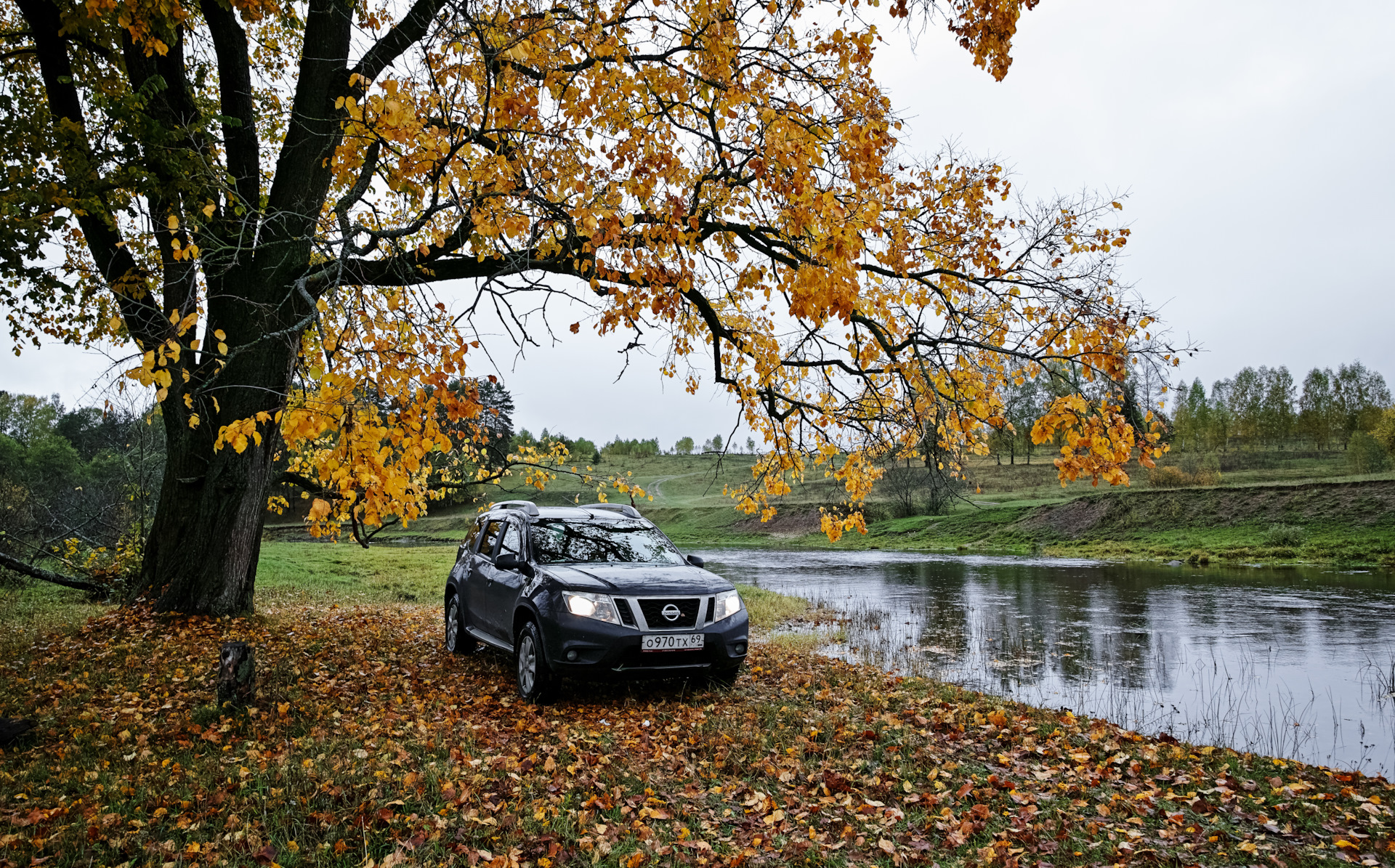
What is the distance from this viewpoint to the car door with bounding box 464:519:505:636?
8539 mm

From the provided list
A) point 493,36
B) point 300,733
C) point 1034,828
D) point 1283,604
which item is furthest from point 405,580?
point 1283,604

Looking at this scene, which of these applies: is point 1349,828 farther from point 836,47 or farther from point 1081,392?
point 836,47

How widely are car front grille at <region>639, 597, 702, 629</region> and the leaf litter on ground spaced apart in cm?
76

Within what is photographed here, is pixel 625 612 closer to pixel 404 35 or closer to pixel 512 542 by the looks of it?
pixel 512 542

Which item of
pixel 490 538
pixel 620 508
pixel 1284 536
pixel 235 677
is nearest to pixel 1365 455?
pixel 1284 536

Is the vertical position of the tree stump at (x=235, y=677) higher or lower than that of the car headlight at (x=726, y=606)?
lower

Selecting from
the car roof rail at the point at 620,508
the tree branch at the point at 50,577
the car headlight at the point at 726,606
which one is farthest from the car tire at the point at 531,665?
the tree branch at the point at 50,577

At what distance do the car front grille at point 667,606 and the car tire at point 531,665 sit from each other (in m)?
1.01

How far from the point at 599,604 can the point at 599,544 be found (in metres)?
1.34

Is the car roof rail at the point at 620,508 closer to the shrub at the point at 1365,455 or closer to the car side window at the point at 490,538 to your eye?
the car side window at the point at 490,538

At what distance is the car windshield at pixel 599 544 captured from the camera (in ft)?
26.0

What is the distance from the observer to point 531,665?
723 cm

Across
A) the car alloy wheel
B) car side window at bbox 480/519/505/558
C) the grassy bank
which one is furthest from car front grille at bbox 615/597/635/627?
the grassy bank

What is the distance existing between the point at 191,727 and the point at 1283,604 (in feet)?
67.1
